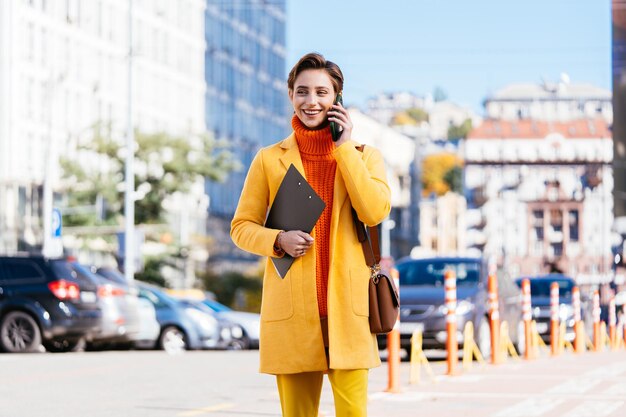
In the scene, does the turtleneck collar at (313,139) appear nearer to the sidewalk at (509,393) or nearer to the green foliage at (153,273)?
the sidewalk at (509,393)

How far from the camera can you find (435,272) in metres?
25.2

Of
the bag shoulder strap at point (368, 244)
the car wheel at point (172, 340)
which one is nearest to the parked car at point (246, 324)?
the car wheel at point (172, 340)

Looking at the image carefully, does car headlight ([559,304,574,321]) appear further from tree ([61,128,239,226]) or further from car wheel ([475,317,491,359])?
tree ([61,128,239,226])

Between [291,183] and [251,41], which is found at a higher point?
[251,41]

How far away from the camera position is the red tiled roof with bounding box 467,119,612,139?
19625 centimetres

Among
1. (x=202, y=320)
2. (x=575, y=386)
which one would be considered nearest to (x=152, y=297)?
(x=202, y=320)

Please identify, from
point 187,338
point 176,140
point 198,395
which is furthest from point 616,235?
point 198,395

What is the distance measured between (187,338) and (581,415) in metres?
18.1

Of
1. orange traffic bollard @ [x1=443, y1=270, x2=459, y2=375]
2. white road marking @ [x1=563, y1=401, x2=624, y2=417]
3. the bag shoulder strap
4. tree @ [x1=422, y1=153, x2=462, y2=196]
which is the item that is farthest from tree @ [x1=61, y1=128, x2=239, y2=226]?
tree @ [x1=422, y1=153, x2=462, y2=196]

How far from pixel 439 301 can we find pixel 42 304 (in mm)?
6239

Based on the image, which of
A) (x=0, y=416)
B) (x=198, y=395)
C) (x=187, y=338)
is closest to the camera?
(x=0, y=416)

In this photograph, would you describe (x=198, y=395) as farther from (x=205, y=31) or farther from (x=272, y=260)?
(x=205, y=31)

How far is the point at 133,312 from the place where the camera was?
27672 millimetres

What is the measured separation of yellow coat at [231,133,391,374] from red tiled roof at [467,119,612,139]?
19100 centimetres
